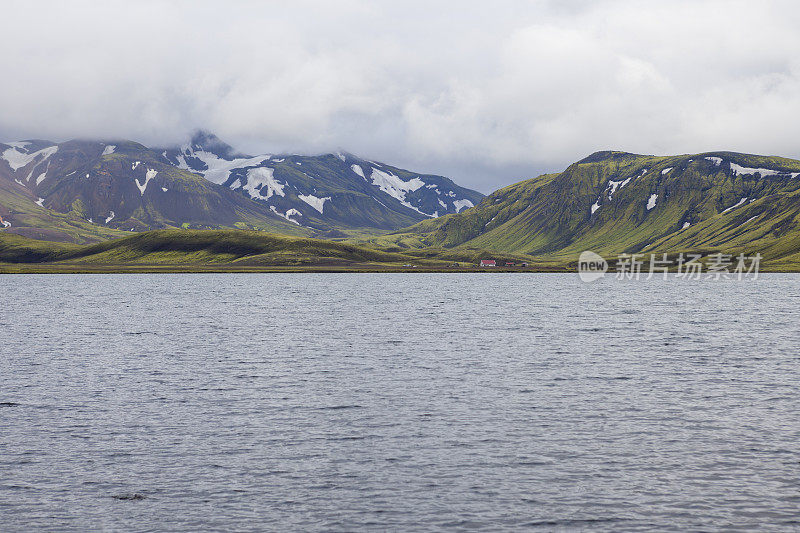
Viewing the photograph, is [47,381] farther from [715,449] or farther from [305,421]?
[715,449]

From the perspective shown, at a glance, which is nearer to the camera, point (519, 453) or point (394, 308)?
point (519, 453)

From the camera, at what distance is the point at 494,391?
5119 cm

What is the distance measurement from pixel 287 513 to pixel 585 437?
17.4 meters

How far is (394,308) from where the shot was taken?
146m

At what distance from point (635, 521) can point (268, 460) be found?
16349mm

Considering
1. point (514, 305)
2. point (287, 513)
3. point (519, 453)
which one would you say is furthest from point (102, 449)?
point (514, 305)

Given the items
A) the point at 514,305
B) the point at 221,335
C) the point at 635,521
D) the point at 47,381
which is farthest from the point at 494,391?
the point at 514,305

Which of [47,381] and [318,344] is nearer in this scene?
[47,381]

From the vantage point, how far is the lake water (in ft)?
88.5

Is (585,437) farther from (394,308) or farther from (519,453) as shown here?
(394,308)

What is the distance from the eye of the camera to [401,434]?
1524 inches

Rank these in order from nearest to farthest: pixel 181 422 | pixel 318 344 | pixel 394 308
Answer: pixel 181 422 → pixel 318 344 → pixel 394 308

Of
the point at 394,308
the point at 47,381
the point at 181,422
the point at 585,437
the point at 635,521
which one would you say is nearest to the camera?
the point at 635,521

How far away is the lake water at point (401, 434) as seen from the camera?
26969mm
